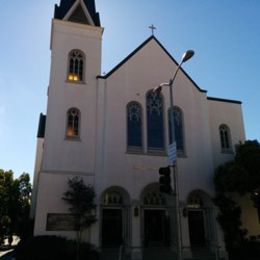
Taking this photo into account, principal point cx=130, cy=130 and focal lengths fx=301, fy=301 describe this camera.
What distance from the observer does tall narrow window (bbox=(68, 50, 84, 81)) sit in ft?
77.3

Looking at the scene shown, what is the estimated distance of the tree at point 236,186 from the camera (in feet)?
67.1

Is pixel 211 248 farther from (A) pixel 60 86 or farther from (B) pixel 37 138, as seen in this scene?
(B) pixel 37 138

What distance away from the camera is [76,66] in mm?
24047

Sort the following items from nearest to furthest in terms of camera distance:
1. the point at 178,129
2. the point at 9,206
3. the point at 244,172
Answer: the point at 244,172 → the point at 178,129 → the point at 9,206

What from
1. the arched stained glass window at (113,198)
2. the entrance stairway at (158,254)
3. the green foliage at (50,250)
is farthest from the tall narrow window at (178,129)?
the green foliage at (50,250)

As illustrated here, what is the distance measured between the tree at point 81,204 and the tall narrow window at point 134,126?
500 cm

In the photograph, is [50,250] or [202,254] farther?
[202,254]

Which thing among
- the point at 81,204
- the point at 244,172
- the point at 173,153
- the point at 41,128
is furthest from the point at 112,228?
the point at 41,128

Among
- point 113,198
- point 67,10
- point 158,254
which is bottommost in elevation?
point 158,254

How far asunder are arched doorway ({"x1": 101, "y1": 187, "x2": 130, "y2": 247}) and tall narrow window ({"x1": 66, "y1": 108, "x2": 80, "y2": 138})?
15.8 feet

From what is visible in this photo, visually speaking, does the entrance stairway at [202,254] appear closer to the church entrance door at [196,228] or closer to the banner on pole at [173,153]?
the church entrance door at [196,228]

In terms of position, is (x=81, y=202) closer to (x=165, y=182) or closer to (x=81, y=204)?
(x=81, y=204)

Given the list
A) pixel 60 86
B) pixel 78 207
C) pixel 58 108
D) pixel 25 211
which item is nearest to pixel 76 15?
pixel 60 86

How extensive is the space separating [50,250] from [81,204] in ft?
10.3
